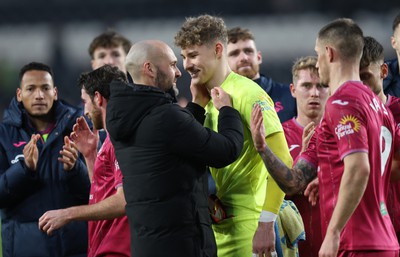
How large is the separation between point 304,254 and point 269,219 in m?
1.45

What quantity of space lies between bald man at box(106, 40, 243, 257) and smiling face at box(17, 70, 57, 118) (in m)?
2.45

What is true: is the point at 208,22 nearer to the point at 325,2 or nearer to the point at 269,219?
the point at 269,219

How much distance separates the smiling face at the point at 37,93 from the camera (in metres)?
6.95

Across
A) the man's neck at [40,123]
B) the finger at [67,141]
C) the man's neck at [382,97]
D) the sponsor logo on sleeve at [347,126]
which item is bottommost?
the finger at [67,141]

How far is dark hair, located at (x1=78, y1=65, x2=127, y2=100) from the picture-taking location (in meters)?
5.86

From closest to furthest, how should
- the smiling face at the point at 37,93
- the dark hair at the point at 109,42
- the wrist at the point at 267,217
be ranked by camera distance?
the wrist at the point at 267,217 < the smiling face at the point at 37,93 < the dark hair at the point at 109,42

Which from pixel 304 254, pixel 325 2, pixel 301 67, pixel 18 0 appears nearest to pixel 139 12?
pixel 18 0

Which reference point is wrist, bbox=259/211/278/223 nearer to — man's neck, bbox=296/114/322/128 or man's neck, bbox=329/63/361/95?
man's neck, bbox=329/63/361/95

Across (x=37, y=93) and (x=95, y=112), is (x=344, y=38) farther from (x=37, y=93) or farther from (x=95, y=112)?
(x=37, y=93)

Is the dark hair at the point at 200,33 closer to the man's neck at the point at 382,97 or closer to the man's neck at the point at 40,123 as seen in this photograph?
the man's neck at the point at 382,97

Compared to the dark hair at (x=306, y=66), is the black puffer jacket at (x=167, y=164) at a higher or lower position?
lower

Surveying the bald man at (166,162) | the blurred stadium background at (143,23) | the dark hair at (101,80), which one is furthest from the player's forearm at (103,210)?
the blurred stadium background at (143,23)

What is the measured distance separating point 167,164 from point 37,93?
282 centimetres

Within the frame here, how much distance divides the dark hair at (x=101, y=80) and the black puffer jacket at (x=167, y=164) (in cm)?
127
